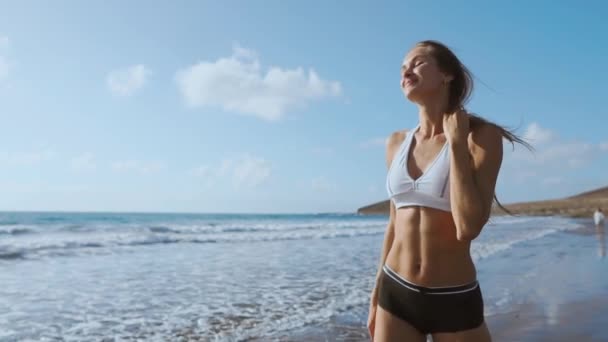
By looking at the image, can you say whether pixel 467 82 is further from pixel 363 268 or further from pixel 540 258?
pixel 540 258

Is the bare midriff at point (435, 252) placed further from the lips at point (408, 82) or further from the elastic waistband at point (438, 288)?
the lips at point (408, 82)

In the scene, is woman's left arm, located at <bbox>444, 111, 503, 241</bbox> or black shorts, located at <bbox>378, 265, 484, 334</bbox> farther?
black shorts, located at <bbox>378, 265, 484, 334</bbox>

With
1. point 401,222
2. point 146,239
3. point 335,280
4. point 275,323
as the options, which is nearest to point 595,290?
point 335,280

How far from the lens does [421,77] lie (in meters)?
2.12

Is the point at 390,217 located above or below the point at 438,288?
above

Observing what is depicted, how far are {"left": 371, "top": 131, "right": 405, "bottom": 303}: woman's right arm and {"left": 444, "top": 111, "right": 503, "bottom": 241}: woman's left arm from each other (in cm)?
50

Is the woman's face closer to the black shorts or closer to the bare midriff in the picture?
the bare midriff

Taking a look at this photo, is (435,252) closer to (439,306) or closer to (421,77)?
(439,306)

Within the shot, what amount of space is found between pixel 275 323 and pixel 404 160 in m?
5.09

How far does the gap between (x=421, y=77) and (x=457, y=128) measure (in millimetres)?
339

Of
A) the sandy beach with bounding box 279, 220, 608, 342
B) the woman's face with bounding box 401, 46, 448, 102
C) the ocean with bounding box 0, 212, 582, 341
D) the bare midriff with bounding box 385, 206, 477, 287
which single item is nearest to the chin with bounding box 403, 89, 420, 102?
the woman's face with bounding box 401, 46, 448, 102

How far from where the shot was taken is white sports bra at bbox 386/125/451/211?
199cm

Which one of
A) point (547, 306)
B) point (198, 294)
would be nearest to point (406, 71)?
point (547, 306)

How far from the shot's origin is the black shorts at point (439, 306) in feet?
6.68
